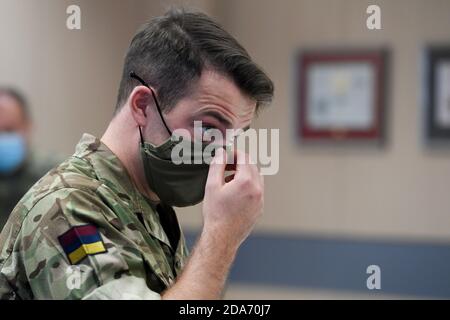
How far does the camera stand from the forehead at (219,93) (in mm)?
1248

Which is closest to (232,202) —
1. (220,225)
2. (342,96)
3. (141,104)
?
(220,225)

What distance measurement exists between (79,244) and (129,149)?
1.01 feet

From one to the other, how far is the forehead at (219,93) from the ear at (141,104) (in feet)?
0.32

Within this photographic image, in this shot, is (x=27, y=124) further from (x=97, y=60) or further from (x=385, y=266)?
(x=385, y=266)

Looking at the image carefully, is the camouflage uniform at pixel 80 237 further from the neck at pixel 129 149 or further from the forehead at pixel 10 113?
the forehead at pixel 10 113

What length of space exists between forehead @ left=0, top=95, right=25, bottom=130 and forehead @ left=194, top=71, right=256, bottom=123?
2053 mm

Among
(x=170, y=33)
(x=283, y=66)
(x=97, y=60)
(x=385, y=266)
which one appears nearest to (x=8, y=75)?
(x=97, y=60)

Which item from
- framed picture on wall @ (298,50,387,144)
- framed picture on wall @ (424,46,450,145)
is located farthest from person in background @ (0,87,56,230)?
framed picture on wall @ (424,46,450,145)

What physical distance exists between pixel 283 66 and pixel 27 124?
2052mm

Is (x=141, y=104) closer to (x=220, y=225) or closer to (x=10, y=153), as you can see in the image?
(x=220, y=225)

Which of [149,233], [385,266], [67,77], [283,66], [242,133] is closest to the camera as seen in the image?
[149,233]

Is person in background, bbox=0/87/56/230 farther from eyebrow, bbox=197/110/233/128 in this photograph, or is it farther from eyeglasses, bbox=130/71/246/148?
eyebrow, bbox=197/110/233/128

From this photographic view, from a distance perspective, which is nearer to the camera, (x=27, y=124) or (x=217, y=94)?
(x=217, y=94)

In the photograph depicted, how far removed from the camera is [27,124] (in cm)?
326
